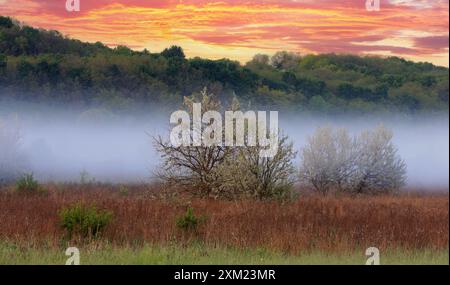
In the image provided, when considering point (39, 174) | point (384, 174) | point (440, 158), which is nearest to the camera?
point (384, 174)

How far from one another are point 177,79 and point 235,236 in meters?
65.4

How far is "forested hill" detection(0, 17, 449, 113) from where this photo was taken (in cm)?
7800

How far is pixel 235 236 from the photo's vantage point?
14.1m

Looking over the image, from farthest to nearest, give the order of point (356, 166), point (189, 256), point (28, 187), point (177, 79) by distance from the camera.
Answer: point (177, 79) < point (356, 166) < point (28, 187) < point (189, 256)

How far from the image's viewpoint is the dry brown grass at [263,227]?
13828 mm

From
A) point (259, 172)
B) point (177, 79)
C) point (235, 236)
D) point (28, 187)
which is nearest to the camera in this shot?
point (235, 236)

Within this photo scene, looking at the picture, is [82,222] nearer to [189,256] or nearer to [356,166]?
[189,256]

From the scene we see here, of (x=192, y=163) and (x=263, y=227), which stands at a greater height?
(x=263, y=227)

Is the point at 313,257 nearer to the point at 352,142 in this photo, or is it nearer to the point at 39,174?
the point at 352,142

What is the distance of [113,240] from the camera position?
14023 mm

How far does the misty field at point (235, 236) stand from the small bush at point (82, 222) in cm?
17

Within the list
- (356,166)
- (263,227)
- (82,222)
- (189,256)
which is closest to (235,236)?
(263,227)

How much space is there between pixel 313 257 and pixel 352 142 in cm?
2413
